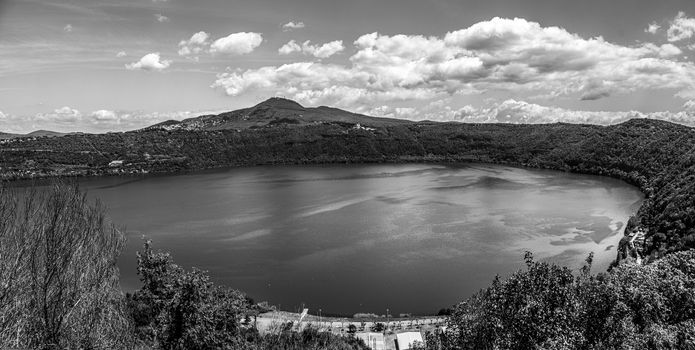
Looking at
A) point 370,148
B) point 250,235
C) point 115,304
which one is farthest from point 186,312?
point 370,148

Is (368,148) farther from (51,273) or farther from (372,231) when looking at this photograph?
(51,273)

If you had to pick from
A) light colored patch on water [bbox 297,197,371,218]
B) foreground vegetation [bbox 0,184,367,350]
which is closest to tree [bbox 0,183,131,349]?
foreground vegetation [bbox 0,184,367,350]

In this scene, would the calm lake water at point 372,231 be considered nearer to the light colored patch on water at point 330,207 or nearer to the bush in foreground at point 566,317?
the light colored patch on water at point 330,207

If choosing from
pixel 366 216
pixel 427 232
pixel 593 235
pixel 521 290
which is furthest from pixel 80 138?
pixel 521 290

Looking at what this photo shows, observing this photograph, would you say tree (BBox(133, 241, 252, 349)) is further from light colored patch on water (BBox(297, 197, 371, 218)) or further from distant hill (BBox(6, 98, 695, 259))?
distant hill (BBox(6, 98, 695, 259))

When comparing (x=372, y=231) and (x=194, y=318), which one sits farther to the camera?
(x=372, y=231)

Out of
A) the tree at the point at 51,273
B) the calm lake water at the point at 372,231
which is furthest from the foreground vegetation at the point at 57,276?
the calm lake water at the point at 372,231

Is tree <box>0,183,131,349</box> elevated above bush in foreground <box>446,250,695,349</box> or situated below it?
above

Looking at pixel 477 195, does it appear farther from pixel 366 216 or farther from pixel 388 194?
pixel 366 216
